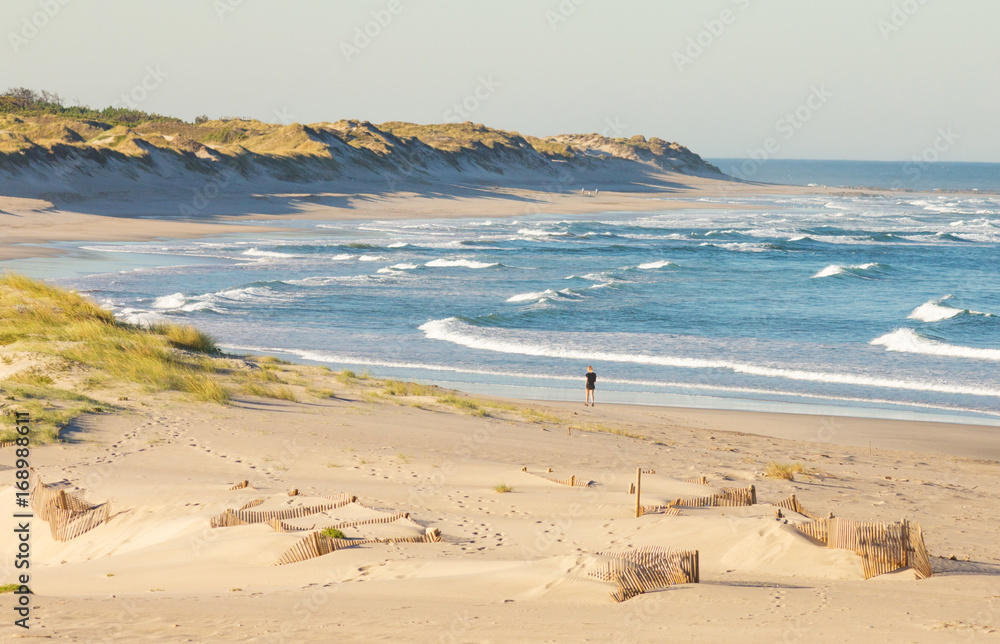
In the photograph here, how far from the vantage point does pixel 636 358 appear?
70.2 feet

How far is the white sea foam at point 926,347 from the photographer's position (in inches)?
860

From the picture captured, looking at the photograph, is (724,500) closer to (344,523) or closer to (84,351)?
(344,523)

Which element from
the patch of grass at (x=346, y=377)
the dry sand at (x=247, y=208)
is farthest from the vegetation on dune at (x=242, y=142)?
the patch of grass at (x=346, y=377)

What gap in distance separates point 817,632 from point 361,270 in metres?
32.6

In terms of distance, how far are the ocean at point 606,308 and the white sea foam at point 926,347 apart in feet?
0.25

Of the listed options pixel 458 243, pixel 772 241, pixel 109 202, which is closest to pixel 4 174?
pixel 109 202

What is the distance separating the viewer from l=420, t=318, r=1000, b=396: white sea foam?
18859 millimetres

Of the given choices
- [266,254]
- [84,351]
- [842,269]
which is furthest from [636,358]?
[266,254]

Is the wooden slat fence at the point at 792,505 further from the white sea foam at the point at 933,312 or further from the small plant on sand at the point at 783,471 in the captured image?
the white sea foam at the point at 933,312

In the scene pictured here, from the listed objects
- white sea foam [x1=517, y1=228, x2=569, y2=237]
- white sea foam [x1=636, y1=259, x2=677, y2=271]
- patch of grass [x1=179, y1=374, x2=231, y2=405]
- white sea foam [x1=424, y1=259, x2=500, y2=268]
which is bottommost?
patch of grass [x1=179, y1=374, x2=231, y2=405]

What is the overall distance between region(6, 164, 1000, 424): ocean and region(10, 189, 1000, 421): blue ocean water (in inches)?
4.4

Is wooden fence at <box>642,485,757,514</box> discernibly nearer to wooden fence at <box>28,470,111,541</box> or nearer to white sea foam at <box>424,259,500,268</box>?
wooden fence at <box>28,470,111,541</box>

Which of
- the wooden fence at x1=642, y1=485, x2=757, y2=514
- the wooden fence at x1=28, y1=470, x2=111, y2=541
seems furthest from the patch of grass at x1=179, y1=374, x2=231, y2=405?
the wooden fence at x1=642, y1=485, x2=757, y2=514

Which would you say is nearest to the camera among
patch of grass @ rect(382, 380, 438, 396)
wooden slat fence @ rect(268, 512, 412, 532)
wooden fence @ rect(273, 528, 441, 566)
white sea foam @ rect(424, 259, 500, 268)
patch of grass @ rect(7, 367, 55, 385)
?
wooden fence @ rect(273, 528, 441, 566)
